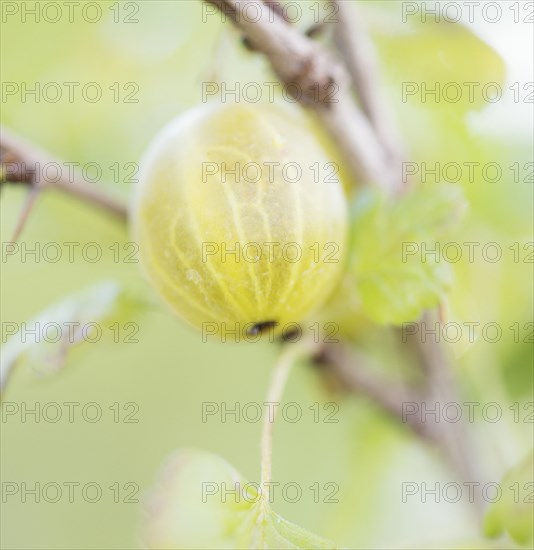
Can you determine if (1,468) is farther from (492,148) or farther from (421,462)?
(492,148)

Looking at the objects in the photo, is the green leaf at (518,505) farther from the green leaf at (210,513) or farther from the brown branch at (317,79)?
the brown branch at (317,79)

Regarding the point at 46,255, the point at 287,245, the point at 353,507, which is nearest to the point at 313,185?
the point at 287,245

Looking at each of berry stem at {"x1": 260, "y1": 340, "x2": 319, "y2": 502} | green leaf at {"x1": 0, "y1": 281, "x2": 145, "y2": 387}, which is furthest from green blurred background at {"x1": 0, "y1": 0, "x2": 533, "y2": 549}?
berry stem at {"x1": 260, "y1": 340, "x2": 319, "y2": 502}

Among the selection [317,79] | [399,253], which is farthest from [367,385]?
[317,79]

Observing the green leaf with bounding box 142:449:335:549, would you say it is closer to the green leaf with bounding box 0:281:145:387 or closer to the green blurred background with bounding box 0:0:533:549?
the green blurred background with bounding box 0:0:533:549

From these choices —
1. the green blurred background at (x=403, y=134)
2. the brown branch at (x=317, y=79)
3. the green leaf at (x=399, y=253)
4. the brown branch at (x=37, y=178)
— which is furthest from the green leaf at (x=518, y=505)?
the brown branch at (x=37, y=178)
